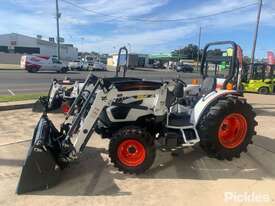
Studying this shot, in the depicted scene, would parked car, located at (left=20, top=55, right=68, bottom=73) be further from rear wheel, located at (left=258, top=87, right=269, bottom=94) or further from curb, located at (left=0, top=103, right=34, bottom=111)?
curb, located at (left=0, top=103, right=34, bottom=111)

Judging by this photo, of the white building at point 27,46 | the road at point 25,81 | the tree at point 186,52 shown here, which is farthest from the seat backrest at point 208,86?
the tree at point 186,52

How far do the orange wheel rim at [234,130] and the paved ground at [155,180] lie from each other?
36 centimetres

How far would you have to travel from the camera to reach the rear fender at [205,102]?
6.09 meters

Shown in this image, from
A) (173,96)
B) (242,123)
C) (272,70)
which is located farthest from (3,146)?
(272,70)

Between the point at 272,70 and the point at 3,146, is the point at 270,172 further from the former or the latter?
the point at 272,70

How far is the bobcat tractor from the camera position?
17.2 feet

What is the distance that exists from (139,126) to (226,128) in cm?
153

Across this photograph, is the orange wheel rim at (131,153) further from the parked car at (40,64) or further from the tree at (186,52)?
the tree at (186,52)

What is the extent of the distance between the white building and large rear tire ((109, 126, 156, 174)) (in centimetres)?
8502

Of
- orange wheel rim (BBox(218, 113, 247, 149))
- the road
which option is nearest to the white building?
the road

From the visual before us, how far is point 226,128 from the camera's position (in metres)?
6.35

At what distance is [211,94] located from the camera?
6.38 meters

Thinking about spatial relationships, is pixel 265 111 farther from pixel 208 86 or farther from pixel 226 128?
pixel 226 128

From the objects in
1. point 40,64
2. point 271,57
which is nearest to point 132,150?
point 271,57
